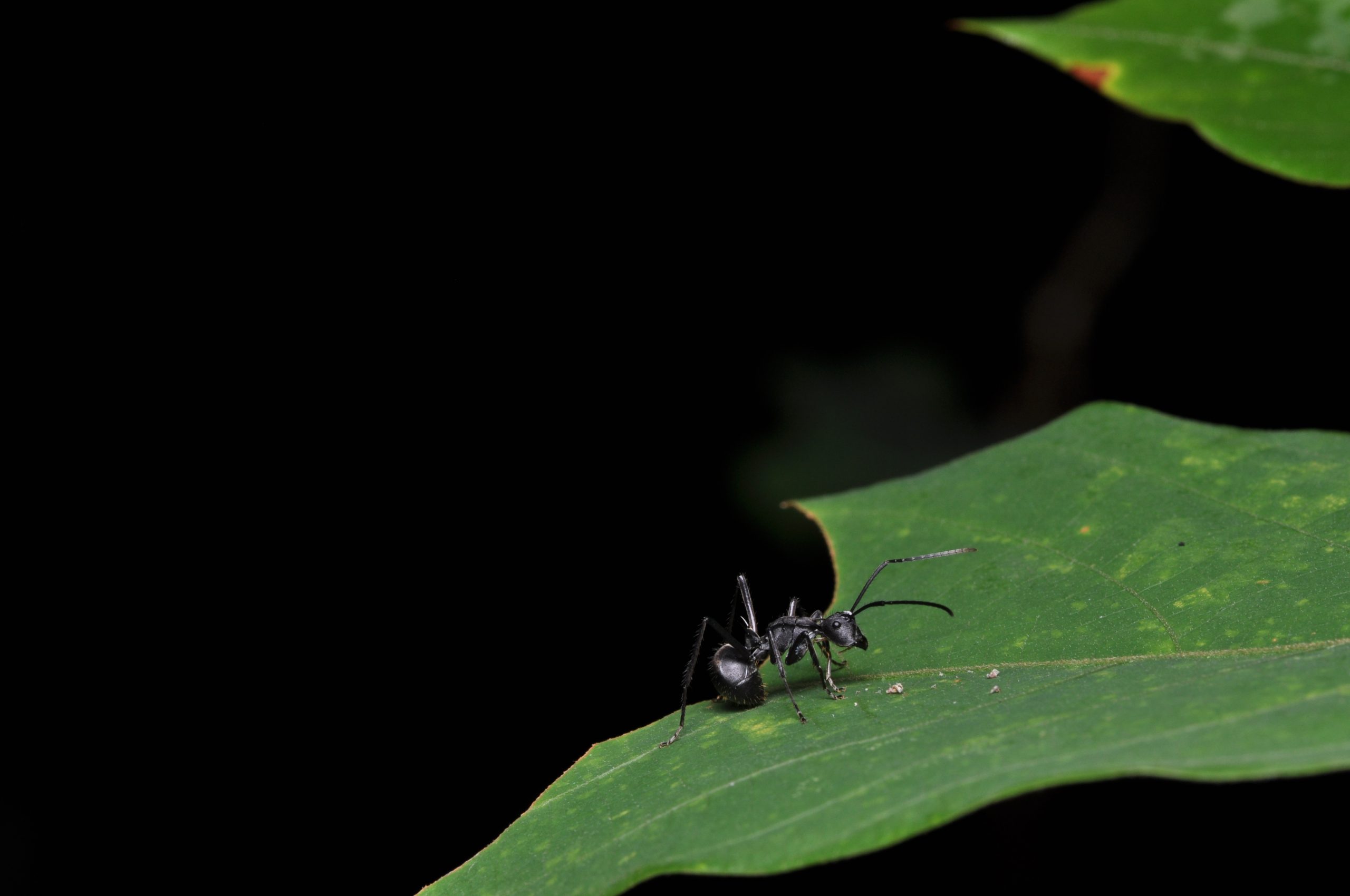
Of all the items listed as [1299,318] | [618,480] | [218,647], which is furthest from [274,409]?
[1299,318]

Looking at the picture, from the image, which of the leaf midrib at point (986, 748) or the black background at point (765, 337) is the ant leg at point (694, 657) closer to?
the leaf midrib at point (986, 748)

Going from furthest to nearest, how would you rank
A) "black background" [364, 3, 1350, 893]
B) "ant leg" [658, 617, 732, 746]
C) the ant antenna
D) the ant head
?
"black background" [364, 3, 1350, 893] < the ant head < the ant antenna < "ant leg" [658, 617, 732, 746]

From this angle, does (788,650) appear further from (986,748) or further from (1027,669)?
(986,748)

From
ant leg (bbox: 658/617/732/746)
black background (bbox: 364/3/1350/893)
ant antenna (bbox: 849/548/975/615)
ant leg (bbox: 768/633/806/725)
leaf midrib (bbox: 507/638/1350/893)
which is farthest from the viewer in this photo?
black background (bbox: 364/3/1350/893)

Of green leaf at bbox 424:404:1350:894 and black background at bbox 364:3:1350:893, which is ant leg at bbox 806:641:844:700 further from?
black background at bbox 364:3:1350:893

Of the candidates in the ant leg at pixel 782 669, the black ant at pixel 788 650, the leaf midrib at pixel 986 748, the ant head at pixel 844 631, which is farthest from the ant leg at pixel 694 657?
the ant head at pixel 844 631

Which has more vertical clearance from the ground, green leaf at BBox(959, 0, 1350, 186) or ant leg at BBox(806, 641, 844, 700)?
green leaf at BBox(959, 0, 1350, 186)

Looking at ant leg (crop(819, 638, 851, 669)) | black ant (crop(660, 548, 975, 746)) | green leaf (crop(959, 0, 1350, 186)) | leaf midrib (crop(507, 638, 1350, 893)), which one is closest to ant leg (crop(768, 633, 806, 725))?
black ant (crop(660, 548, 975, 746))

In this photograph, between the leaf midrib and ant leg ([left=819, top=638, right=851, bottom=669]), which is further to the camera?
ant leg ([left=819, top=638, right=851, bottom=669])
